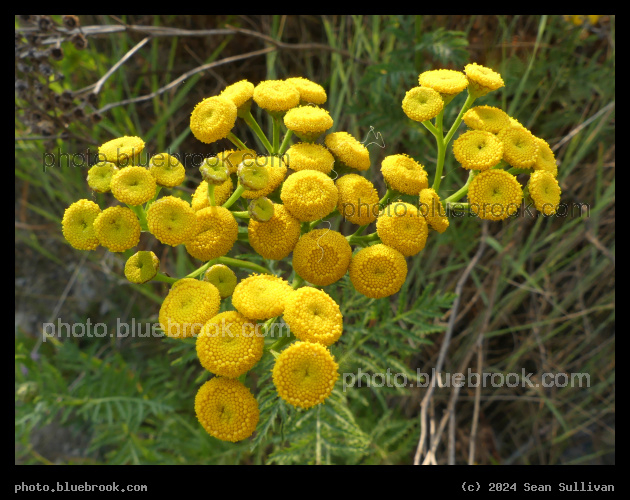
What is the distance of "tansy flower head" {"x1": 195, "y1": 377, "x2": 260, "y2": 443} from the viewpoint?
168cm

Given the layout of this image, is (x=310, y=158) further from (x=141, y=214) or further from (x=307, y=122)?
(x=141, y=214)

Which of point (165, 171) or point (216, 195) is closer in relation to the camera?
point (165, 171)

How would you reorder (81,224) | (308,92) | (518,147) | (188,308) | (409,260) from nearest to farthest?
(188,308), (81,224), (518,147), (308,92), (409,260)

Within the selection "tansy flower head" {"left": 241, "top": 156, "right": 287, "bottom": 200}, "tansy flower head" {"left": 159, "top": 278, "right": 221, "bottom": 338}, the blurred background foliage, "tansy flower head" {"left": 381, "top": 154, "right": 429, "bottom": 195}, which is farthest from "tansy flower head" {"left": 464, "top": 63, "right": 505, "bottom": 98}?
"tansy flower head" {"left": 159, "top": 278, "right": 221, "bottom": 338}

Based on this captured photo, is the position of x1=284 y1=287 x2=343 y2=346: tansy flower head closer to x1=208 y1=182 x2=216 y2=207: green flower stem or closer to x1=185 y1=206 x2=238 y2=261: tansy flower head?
x1=185 y1=206 x2=238 y2=261: tansy flower head

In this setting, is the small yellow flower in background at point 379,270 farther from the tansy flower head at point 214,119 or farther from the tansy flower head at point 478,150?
the tansy flower head at point 214,119

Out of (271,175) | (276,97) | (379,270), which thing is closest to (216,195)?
(271,175)

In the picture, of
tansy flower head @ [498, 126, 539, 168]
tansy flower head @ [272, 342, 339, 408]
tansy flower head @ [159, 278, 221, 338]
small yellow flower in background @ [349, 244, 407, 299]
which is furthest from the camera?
tansy flower head @ [498, 126, 539, 168]

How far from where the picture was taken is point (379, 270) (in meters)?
1.84

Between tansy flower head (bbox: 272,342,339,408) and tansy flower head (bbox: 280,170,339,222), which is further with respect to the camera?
tansy flower head (bbox: 280,170,339,222)

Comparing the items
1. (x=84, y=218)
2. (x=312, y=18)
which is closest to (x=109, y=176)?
(x=84, y=218)

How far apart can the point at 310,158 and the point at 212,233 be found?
506 millimetres

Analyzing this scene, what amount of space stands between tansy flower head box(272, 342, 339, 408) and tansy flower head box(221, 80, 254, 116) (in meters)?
1.09
